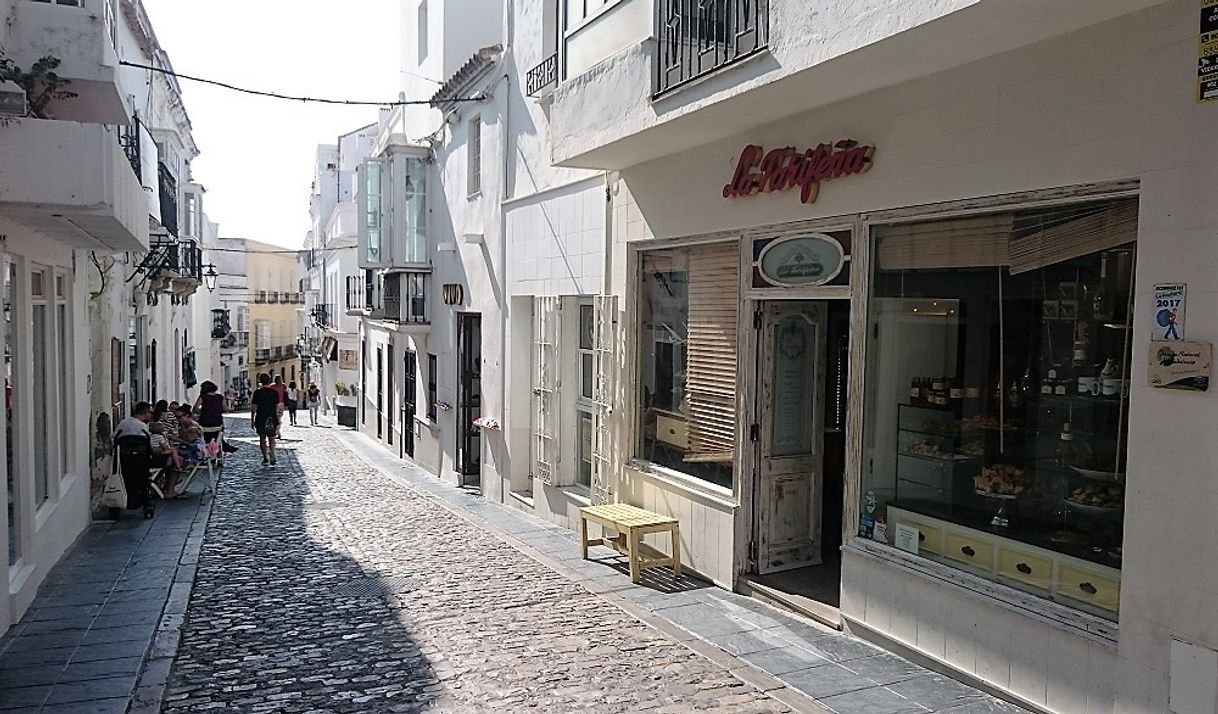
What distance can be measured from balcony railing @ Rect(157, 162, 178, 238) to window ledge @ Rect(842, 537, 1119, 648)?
46.6 feet

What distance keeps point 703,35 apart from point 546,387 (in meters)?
5.70

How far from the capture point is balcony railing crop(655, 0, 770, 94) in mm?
6320

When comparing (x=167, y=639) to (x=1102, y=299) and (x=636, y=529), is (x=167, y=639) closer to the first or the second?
(x=636, y=529)

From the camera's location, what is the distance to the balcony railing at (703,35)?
632 centimetres

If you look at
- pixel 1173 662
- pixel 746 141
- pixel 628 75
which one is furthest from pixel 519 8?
pixel 1173 662

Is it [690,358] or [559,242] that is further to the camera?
[559,242]

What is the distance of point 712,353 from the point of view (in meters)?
8.41

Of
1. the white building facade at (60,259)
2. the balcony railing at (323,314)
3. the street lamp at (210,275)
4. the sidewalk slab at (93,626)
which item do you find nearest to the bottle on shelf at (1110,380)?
the sidewalk slab at (93,626)

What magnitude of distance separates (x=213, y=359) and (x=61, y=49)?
37778 millimetres

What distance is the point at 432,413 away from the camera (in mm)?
17984

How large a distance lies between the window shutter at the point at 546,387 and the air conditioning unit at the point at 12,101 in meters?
6.27

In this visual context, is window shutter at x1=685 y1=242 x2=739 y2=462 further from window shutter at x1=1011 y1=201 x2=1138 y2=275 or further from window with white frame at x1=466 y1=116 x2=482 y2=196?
window with white frame at x1=466 y1=116 x2=482 y2=196

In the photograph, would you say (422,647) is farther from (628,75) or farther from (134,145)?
(134,145)

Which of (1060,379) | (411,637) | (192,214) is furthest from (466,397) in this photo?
(192,214)
